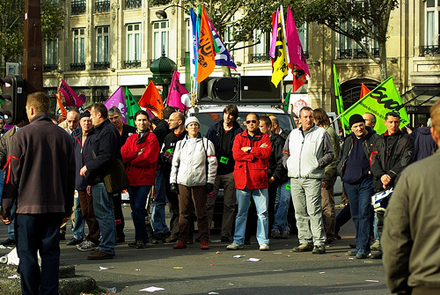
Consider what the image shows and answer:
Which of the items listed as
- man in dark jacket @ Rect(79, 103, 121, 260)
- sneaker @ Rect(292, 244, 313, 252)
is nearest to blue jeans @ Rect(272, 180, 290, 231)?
sneaker @ Rect(292, 244, 313, 252)

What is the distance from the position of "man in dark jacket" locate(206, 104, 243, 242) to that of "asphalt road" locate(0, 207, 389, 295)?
470 millimetres

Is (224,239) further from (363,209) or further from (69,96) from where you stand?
(69,96)

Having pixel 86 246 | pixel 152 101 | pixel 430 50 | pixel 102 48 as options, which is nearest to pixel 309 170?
pixel 86 246

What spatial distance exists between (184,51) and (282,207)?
101 feet

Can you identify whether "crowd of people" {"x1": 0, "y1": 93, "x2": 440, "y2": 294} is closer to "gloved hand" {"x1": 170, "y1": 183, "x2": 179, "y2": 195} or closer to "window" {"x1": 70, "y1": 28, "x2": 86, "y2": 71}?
"gloved hand" {"x1": 170, "y1": 183, "x2": 179, "y2": 195}

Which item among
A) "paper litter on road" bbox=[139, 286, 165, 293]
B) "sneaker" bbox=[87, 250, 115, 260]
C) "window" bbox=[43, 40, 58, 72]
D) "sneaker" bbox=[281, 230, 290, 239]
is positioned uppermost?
"window" bbox=[43, 40, 58, 72]

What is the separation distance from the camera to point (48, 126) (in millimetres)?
6547

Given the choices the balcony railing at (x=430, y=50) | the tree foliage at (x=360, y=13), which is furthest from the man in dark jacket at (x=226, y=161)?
the balcony railing at (x=430, y=50)

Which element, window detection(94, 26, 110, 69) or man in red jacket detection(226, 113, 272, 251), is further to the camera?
window detection(94, 26, 110, 69)

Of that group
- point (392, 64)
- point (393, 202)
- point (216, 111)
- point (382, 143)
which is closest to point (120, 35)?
point (392, 64)

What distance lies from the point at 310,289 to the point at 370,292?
59 cm

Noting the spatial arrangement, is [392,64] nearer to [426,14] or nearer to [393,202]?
[426,14]

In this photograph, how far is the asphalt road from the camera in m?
7.62

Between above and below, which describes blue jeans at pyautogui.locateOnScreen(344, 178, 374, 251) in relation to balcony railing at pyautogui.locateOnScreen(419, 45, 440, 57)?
below
